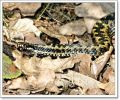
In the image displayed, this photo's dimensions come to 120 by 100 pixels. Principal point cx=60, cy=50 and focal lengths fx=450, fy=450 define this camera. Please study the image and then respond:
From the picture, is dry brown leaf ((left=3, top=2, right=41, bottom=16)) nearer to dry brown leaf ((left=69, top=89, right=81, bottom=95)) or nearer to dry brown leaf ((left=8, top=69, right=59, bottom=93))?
dry brown leaf ((left=8, top=69, right=59, bottom=93))

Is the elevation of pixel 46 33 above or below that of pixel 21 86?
above

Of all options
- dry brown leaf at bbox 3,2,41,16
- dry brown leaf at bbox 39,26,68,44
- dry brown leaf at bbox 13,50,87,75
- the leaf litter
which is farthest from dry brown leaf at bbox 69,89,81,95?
dry brown leaf at bbox 3,2,41,16

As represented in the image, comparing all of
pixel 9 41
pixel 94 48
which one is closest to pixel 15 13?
pixel 9 41

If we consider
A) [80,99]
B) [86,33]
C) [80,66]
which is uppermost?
[86,33]

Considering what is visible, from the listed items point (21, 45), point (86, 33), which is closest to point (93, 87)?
point (86, 33)

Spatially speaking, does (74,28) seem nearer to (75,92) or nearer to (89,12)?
(89,12)

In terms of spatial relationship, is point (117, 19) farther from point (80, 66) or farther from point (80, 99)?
point (80, 99)

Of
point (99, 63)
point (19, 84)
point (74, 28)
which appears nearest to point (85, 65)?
point (99, 63)
